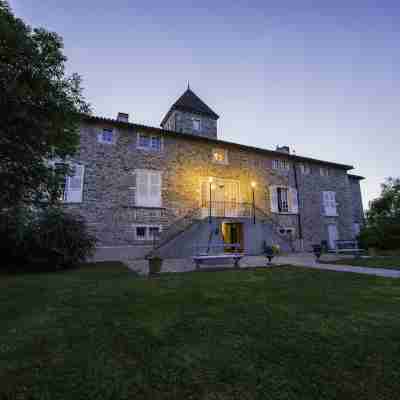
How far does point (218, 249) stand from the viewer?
39.5ft

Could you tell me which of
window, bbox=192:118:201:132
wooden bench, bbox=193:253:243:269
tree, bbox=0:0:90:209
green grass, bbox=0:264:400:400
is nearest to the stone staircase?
wooden bench, bbox=193:253:243:269

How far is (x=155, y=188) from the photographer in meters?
13.1

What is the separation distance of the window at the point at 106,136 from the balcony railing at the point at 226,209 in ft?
23.2

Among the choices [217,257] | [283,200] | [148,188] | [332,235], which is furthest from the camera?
[332,235]

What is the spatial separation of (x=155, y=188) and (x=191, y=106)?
9.97m

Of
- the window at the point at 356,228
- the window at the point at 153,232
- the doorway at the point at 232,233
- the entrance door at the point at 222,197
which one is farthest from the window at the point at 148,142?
the window at the point at 356,228

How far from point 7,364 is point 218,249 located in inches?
419

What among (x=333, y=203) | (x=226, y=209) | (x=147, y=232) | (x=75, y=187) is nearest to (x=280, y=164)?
(x=333, y=203)

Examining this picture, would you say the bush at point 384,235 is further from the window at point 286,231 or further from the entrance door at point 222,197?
the entrance door at point 222,197

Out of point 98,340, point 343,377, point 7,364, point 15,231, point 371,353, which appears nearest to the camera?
point 343,377

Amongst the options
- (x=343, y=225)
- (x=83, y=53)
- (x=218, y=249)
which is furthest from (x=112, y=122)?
(x=343, y=225)

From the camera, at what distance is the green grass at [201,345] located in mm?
1524

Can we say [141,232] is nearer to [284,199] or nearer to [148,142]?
[148,142]

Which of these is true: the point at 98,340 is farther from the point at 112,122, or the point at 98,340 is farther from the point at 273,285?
the point at 112,122
